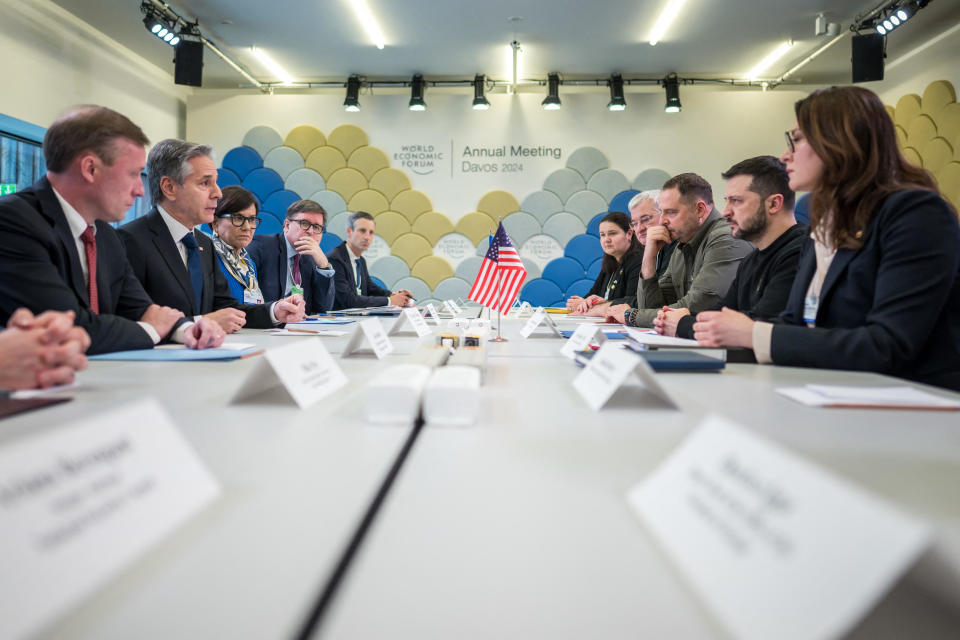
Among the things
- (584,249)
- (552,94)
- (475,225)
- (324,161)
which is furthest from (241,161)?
(584,249)

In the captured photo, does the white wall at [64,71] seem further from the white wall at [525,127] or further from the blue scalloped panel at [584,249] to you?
the blue scalloped panel at [584,249]

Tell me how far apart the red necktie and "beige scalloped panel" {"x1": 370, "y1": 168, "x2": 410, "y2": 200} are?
16.5 feet

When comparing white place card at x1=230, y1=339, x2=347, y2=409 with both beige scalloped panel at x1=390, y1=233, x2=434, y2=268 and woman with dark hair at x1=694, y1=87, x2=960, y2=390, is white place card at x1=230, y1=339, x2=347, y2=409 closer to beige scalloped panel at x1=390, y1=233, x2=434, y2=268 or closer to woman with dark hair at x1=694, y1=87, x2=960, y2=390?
woman with dark hair at x1=694, y1=87, x2=960, y2=390

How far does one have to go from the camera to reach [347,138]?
658 cm

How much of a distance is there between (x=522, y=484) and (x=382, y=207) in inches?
248

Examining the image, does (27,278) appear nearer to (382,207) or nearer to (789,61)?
(382,207)

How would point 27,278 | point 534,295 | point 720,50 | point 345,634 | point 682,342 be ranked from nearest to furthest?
1. point 345,634
2. point 27,278
3. point 682,342
4. point 720,50
5. point 534,295

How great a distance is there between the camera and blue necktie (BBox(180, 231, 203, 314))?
2516 mm

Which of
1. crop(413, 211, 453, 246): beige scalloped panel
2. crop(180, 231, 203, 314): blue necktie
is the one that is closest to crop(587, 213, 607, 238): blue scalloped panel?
crop(413, 211, 453, 246): beige scalloped panel

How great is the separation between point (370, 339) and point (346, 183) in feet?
18.2

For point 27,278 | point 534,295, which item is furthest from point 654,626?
point 534,295

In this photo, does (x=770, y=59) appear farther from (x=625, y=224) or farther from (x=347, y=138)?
(x=347, y=138)

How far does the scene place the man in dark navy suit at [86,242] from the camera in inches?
55.6

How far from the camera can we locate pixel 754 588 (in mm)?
332
